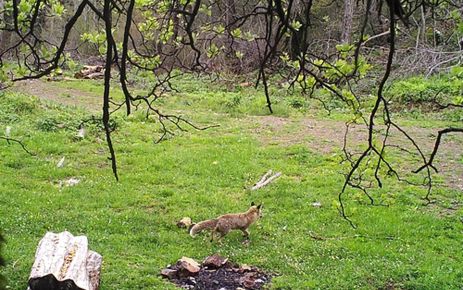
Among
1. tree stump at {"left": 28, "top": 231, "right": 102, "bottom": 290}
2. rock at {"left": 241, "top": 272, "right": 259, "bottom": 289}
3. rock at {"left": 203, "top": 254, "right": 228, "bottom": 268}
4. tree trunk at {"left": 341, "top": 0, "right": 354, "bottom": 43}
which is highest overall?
tree trunk at {"left": 341, "top": 0, "right": 354, "bottom": 43}

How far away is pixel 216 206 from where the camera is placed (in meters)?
8.82

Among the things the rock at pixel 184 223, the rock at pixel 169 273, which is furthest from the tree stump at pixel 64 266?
the rock at pixel 184 223

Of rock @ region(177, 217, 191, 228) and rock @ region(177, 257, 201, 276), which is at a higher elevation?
rock @ region(177, 257, 201, 276)

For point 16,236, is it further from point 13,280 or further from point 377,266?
point 377,266

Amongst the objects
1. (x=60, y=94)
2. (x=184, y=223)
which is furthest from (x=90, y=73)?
(x=184, y=223)

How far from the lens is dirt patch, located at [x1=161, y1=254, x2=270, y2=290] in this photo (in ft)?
20.0

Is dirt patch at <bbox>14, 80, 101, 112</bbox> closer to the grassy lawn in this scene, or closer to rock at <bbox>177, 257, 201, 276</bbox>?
the grassy lawn

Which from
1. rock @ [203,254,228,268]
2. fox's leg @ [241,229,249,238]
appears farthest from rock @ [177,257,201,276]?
fox's leg @ [241,229,249,238]

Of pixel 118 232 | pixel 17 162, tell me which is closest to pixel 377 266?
pixel 118 232

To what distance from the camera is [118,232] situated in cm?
772

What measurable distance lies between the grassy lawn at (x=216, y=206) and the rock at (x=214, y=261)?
0.94 ft

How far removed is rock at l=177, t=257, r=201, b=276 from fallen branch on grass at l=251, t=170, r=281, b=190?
344cm

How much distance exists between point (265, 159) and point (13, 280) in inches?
254

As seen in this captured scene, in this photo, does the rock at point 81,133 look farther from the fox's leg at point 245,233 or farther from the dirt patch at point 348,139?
the fox's leg at point 245,233
